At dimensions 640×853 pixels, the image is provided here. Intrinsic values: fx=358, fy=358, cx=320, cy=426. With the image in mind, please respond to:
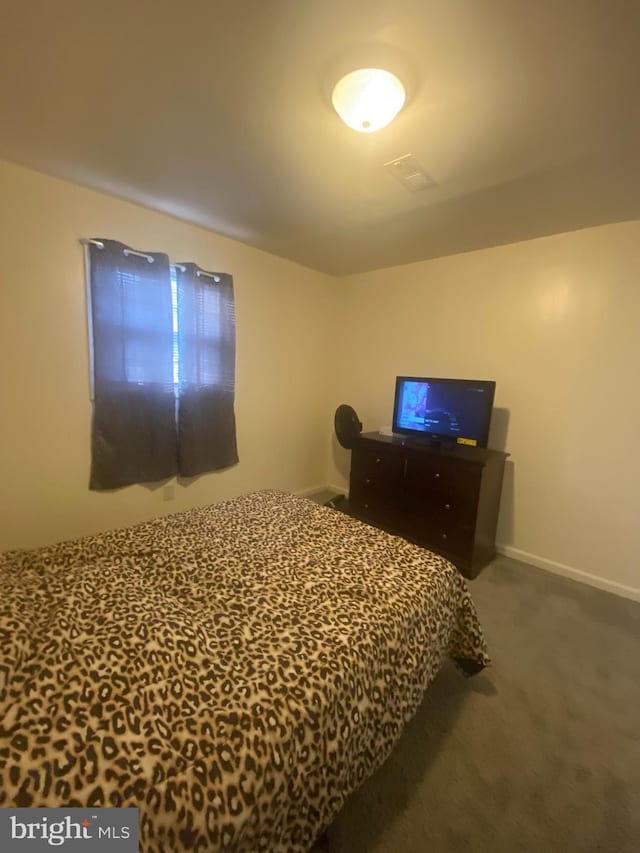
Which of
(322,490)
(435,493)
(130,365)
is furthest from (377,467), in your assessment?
(130,365)

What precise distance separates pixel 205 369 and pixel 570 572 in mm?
3239

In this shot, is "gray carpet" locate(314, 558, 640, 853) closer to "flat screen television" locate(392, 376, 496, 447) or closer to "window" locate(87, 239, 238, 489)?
"flat screen television" locate(392, 376, 496, 447)

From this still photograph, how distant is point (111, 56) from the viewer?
4.14 ft

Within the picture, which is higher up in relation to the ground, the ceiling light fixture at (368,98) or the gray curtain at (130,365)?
the ceiling light fixture at (368,98)

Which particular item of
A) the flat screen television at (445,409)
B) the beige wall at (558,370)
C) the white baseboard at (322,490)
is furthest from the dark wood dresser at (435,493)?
the white baseboard at (322,490)

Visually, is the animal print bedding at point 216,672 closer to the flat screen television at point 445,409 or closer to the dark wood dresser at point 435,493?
the dark wood dresser at point 435,493

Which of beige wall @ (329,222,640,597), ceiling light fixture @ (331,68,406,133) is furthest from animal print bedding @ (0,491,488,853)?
ceiling light fixture @ (331,68,406,133)

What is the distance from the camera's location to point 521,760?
1.38m

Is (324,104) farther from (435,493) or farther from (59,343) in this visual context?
(435,493)

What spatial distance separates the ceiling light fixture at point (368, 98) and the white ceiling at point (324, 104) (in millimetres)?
40

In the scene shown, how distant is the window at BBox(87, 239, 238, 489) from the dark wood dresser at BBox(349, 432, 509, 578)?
1345 millimetres

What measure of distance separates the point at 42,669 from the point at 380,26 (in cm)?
208

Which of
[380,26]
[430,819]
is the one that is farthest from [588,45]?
[430,819]

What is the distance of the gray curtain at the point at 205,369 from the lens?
279 cm
